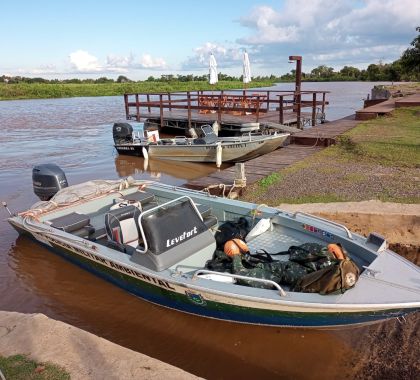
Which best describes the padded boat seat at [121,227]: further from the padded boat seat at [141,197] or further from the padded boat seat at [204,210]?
the padded boat seat at [141,197]

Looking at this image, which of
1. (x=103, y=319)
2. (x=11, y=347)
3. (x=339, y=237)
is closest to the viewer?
(x=11, y=347)

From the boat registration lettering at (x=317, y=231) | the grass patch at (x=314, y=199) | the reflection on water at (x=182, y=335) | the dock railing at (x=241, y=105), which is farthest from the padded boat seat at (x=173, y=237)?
the dock railing at (x=241, y=105)

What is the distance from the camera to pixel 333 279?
13.3 feet

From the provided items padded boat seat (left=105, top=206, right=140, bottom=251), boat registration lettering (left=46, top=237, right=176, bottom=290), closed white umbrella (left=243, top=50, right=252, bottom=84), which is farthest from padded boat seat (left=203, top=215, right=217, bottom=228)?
closed white umbrella (left=243, top=50, right=252, bottom=84)

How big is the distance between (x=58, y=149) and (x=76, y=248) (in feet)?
49.3

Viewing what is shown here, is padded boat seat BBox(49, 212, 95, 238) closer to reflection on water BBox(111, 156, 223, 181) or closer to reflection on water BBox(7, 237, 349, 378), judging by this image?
reflection on water BBox(7, 237, 349, 378)

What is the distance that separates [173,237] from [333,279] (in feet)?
6.70

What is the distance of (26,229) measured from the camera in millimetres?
6648

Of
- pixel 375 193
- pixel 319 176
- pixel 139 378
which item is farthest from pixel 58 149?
pixel 139 378

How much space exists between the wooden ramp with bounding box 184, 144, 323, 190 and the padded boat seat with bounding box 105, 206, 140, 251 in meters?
4.11

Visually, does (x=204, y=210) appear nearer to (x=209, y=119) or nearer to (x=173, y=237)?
(x=173, y=237)

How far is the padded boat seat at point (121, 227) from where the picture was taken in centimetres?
571

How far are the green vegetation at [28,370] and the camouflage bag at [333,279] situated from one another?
2.61 metres

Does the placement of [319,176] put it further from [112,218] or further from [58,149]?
[58,149]
